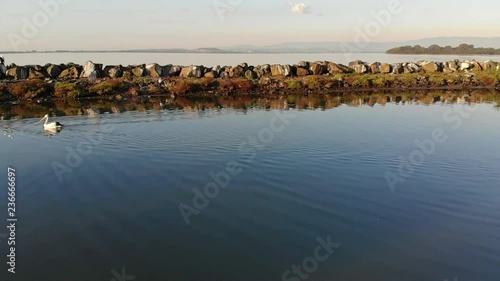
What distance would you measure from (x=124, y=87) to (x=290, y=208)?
103 feet

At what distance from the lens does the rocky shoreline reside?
38938mm

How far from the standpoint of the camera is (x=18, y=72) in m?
42.0

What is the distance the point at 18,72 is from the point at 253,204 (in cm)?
3766

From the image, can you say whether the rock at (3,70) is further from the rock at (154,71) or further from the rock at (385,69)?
the rock at (385,69)

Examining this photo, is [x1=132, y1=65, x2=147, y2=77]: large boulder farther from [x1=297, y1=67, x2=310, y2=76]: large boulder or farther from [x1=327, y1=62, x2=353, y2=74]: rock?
[x1=327, y1=62, x2=353, y2=74]: rock

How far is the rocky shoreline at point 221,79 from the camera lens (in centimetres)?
3894

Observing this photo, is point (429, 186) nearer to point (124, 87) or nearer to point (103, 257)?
point (103, 257)

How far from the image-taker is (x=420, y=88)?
48219 millimetres

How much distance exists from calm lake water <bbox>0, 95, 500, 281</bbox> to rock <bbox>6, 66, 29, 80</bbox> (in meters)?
20.9

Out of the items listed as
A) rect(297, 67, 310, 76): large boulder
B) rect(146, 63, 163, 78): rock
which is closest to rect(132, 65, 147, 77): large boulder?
rect(146, 63, 163, 78): rock

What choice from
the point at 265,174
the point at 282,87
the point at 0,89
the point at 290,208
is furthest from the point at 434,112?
the point at 0,89

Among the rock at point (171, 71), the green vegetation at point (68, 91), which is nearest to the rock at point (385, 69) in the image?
the rock at point (171, 71)

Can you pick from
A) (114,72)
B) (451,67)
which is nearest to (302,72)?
(114,72)

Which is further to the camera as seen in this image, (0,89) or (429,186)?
(0,89)
